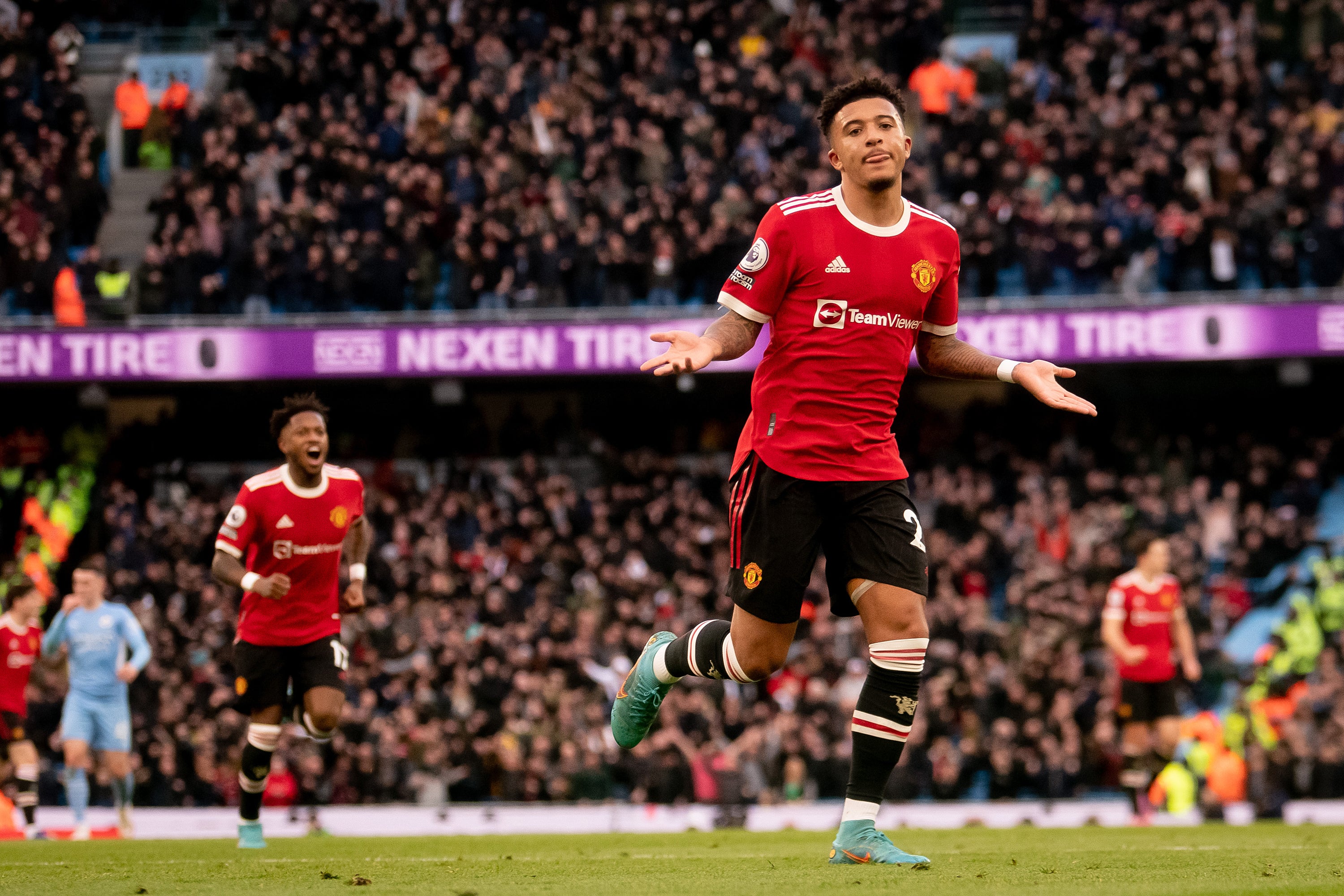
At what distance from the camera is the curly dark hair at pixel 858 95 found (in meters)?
6.06

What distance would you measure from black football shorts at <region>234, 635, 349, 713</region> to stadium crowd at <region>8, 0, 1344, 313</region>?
38.8ft

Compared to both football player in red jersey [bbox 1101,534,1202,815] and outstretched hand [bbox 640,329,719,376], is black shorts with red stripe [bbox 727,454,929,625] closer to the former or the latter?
outstretched hand [bbox 640,329,719,376]

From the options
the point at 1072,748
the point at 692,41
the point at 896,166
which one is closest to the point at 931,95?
the point at 692,41

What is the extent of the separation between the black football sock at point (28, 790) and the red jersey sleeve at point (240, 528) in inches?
214

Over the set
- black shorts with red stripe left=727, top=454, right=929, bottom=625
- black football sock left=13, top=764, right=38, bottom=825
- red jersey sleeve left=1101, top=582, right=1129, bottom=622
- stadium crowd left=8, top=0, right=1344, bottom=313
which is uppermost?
stadium crowd left=8, top=0, right=1344, bottom=313

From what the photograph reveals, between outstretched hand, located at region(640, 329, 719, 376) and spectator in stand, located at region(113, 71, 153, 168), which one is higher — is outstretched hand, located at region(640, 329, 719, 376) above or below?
below

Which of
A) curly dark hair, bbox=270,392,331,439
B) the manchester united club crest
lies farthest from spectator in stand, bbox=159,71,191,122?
the manchester united club crest

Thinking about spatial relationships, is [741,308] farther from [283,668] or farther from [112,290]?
[112,290]

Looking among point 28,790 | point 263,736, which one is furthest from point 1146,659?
point 28,790

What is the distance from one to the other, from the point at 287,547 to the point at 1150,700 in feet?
24.2

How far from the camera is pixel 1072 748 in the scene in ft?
54.4

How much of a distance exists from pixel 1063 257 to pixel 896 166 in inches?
604

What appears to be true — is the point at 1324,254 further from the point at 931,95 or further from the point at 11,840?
the point at 11,840

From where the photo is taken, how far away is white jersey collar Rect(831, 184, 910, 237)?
602 cm
